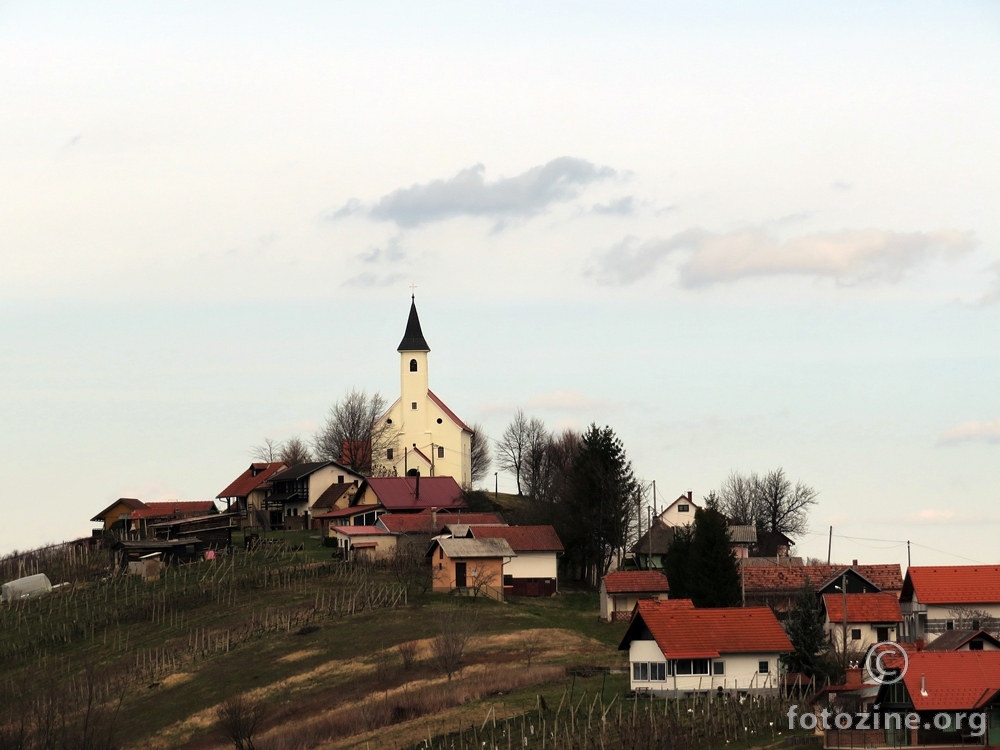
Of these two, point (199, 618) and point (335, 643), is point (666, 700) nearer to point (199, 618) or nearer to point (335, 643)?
point (335, 643)

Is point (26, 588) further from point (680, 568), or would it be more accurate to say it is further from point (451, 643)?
point (680, 568)

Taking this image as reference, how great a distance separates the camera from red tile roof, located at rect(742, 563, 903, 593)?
6762cm

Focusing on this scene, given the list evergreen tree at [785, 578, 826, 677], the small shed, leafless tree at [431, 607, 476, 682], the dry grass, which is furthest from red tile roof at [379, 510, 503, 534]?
evergreen tree at [785, 578, 826, 677]

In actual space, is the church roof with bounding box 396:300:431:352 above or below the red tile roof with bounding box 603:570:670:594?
above

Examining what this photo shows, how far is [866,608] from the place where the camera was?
197 feet

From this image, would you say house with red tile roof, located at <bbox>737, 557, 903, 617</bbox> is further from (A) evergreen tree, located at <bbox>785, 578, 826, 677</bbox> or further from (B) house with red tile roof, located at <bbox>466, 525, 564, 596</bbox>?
(A) evergreen tree, located at <bbox>785, 578, 826, 677</bbox>

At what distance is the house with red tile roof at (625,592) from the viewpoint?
65375 millimetres

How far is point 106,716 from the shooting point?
5141cm

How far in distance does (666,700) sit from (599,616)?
1912cm

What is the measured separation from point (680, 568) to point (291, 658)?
1766 cm

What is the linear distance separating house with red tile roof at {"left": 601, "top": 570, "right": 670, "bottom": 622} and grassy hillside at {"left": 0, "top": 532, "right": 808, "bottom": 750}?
1280mm

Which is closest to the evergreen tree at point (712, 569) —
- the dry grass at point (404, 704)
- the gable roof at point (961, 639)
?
the dry grass at point (404, 704)

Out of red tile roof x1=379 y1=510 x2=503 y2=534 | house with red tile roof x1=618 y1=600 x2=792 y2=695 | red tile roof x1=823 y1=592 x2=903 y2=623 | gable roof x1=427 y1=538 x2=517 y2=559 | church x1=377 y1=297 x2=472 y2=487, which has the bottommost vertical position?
house with red tile roof x1=618 y1=600 x2=792 y2=695

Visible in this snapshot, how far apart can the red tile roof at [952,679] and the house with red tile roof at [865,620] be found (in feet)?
53.7
